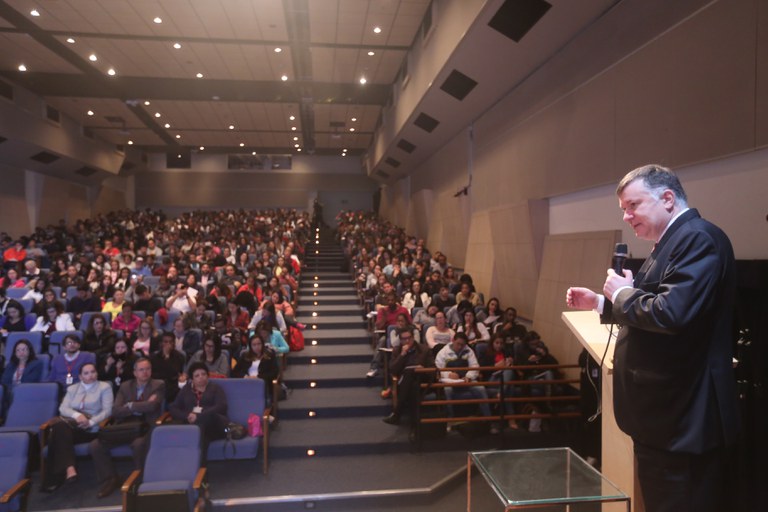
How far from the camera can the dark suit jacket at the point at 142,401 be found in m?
5.38

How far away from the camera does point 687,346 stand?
135 centimetres

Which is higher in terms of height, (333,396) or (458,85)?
(458,85)

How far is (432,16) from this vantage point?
8.73 meters

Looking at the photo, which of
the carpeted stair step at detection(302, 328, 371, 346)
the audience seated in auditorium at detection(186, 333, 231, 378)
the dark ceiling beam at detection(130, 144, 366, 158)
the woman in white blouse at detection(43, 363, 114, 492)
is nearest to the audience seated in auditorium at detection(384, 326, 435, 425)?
the audience seated in auditorium at detection(186, 333, 231, 378)

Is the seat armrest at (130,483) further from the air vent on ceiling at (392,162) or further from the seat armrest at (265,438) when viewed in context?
the air vent on ceiling at (392,162)

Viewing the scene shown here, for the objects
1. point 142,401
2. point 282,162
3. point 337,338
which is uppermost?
point 282,162

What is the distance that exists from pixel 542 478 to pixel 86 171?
18691mm

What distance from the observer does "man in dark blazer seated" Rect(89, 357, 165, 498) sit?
196 inches

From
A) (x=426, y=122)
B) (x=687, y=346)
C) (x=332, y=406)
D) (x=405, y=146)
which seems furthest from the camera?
(x=405, y=146)

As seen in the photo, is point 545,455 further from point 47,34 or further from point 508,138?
point 47,34

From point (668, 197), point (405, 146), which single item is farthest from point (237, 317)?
point (405, 146)

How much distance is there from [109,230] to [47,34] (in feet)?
24.0

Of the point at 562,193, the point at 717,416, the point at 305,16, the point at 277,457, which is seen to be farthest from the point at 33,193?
the point at 717,416

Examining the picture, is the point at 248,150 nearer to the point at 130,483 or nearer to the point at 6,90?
the point at 6,90
